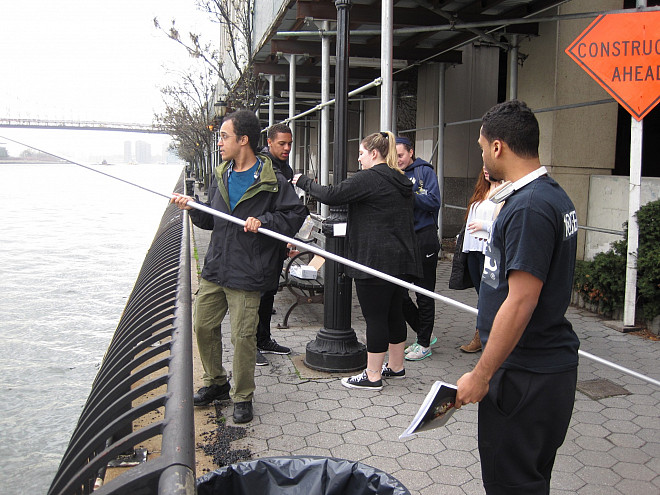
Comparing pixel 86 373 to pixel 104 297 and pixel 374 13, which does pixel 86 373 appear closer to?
pixel 104 297

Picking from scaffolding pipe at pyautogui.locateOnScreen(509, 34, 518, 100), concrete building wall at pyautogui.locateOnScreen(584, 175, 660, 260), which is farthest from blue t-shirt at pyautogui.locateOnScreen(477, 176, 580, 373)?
scaffolding pipe at pyautogui.locateOnScreen(509, 34, 518, 100)

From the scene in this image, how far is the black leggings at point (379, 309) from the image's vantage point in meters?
4.52

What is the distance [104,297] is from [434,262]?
5965 millimetres

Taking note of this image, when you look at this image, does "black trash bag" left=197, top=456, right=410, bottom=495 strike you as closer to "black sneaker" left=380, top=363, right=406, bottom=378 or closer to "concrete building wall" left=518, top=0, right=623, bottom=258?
"black sneaker" left=380, top=363, right=406, bottom=378

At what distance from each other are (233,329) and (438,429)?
148 cm

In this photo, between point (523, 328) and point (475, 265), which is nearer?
point (523, 328)

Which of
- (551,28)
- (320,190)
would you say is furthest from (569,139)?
(320,190)

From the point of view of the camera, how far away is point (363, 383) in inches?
191

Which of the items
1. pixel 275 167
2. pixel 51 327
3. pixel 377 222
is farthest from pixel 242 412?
pixel 51 327

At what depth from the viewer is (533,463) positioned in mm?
2258

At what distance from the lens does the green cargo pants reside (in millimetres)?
4148

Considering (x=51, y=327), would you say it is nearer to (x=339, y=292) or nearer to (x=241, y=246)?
(x=339, y=292)

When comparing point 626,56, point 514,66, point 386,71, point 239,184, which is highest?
point 514,66

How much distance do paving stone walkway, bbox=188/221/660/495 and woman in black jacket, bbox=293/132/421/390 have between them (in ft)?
1.89
